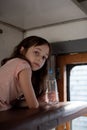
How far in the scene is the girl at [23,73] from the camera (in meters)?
0.96

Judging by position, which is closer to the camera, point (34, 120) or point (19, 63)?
point (34, 120)

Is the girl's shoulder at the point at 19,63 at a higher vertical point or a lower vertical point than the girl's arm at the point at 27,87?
higher

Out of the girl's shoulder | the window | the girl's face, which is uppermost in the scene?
the girl's face

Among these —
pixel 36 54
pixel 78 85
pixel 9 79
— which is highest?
pixel 36 54

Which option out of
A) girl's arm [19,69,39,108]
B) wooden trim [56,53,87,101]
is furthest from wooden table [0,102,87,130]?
wooden trim [56,53,87,101]

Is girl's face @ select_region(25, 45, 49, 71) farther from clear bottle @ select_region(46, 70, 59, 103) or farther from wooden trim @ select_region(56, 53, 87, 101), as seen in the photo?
wooden trim @ select_region(56, 53, 87, 101)

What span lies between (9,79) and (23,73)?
8 cm

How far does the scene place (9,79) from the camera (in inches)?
39.1

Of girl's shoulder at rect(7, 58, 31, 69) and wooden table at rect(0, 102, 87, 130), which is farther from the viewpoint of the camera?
girl's shoulder at rect(7, 58, 31, 69)

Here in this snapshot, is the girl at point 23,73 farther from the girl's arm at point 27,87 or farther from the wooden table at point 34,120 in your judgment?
the wooden table at point 34,120

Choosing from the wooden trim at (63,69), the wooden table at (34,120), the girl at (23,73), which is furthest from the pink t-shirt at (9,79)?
the wooden trim at (63,69)

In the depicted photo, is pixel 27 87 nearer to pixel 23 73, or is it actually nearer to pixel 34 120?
pixel 23 73

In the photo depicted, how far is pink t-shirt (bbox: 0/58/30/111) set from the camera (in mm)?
984

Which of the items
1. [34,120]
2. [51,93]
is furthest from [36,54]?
[34,120]
